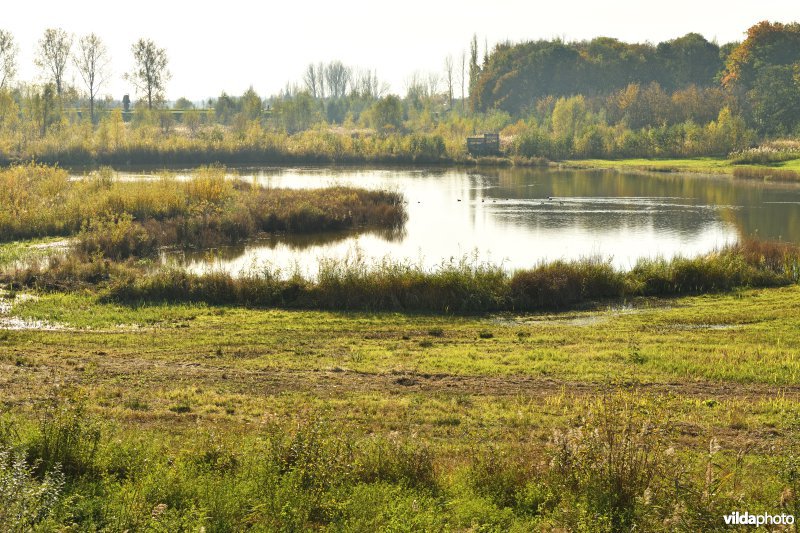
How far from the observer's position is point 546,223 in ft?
121

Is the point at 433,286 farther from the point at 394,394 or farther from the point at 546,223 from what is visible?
the point at 546,223

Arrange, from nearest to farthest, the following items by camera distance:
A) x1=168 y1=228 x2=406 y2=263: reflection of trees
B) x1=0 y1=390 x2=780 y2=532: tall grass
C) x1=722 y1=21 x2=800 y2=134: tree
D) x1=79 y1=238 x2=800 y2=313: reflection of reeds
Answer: x1=0 y1=390 x2=780 y2=532: tall grass → x1=79 y1=238 x2=800 y2=313: reflection of reeds → x1=168 y1=228 x2=406 y2=263: reflection of trees → x1=722 y1=21 x2=800 y2=134: tree

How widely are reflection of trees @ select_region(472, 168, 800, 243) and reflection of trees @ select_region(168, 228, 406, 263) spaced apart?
7691 mm

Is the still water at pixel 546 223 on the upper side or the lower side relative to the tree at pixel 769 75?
lower

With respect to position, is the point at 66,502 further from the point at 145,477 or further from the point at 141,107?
the point at 141,107

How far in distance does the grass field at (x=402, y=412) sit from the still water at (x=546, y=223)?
19.4 feet

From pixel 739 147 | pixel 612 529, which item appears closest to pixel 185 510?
pixel 612 529

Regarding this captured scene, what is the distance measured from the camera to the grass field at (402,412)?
720cm

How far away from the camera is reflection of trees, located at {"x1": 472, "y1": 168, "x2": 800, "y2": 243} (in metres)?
37.0

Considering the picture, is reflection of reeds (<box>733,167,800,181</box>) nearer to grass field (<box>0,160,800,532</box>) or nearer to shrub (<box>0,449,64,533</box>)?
grass field (<box>0,160,800,532</box>)

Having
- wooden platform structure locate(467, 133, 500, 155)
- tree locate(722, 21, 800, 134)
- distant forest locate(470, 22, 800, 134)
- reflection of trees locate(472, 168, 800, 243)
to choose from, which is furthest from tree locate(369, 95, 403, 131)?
tree locate(722, 21, 800, 134)

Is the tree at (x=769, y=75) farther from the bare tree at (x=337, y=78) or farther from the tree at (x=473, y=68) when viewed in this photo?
the bare tree at (x=337, y=78)

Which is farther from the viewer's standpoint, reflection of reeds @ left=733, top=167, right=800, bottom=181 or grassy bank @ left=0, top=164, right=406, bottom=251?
reflection of reeds @ left=733, top=167, right=800, bottom=181

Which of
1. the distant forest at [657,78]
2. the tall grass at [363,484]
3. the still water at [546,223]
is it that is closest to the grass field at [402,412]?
the tall grass at [363,484]
